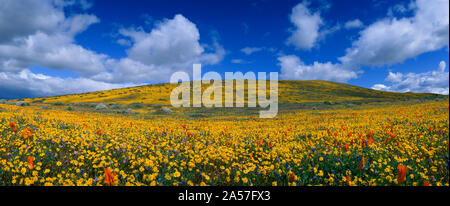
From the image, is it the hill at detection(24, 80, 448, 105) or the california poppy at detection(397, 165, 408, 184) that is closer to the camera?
the california poppy at detection(397, 165, 408, 184)

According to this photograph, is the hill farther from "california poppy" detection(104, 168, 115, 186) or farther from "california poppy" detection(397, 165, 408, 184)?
"california poppy" detection(104, 168, 115, 186)

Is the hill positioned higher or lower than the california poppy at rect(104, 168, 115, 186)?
higher

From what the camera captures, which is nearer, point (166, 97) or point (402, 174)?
point (402, 174)

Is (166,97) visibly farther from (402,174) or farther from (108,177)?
(402,174)

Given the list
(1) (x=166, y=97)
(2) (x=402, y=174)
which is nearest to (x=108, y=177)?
(2) (x=402, y=174)

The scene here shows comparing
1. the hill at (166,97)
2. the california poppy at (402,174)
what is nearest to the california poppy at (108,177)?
the california poppy at (402,174)

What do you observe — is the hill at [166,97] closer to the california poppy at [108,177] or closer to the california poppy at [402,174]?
the california poppy at [402,174]

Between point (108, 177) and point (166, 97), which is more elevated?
point (166, 97)

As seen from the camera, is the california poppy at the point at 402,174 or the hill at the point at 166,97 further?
the hill at the point at 166,97

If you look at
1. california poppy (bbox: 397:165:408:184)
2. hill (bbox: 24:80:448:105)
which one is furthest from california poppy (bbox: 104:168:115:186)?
hill (bbox: 24:80:448:105)
